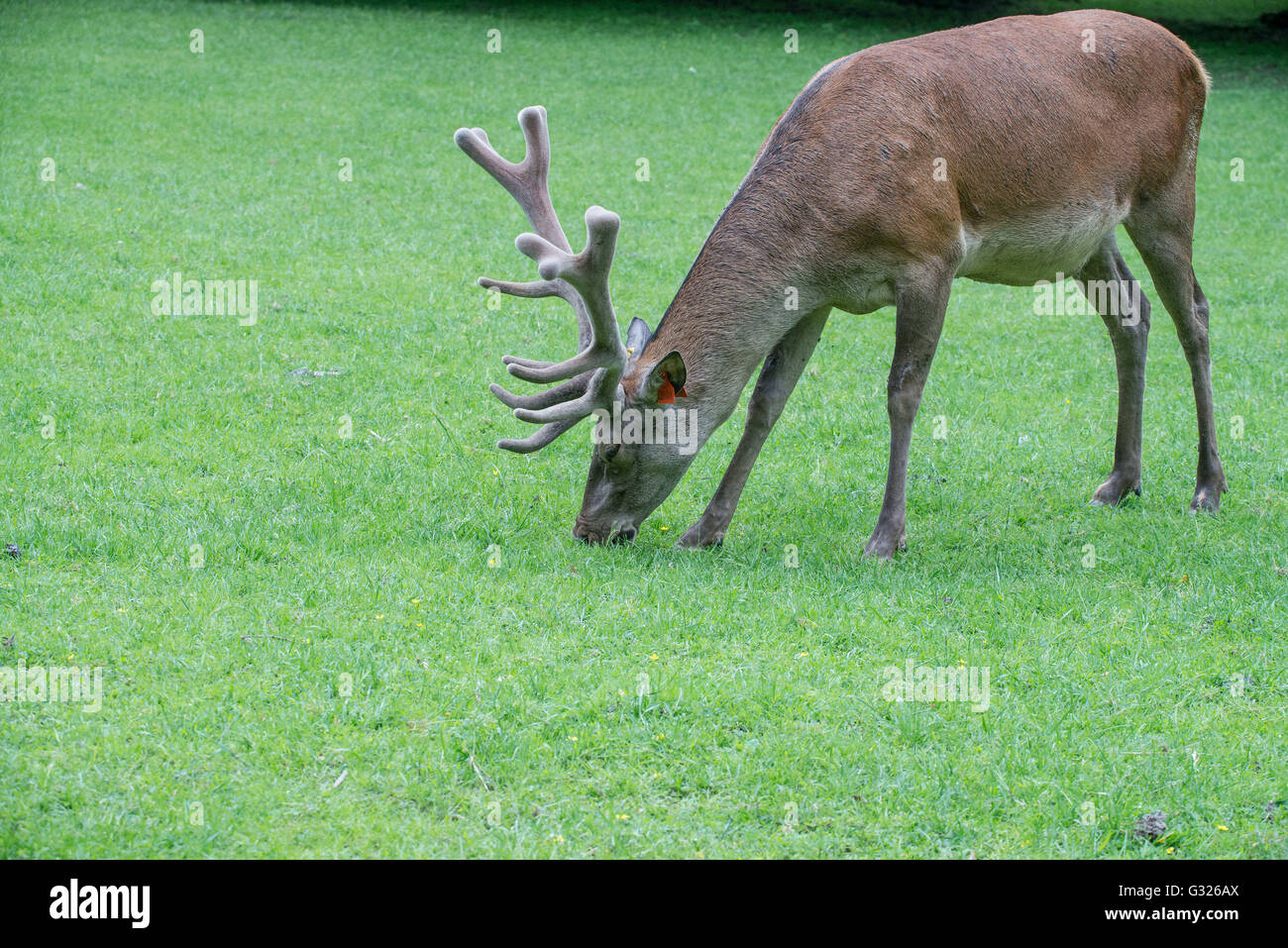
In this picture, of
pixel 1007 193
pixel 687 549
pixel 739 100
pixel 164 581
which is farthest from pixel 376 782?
pixel 739 100

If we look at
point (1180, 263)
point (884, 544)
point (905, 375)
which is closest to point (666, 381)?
point (905, 375)

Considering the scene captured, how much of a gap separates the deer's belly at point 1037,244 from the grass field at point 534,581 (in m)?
1.30

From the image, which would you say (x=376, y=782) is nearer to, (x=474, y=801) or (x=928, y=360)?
(x=474, y=801)

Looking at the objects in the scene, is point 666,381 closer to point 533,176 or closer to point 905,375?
point 905,375

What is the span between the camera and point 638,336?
6820mm

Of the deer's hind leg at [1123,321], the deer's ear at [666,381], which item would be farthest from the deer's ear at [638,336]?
the deer's hind leg at [1123,321]

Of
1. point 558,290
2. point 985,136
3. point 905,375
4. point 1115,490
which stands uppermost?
point 985,136

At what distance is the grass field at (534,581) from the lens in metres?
4.35

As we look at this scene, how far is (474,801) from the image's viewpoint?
431 centimetres

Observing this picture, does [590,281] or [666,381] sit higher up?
[590,281]

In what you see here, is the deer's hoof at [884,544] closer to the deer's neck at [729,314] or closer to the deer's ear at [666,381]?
the deer's neck at [729,314]

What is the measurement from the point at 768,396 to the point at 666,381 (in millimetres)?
938
